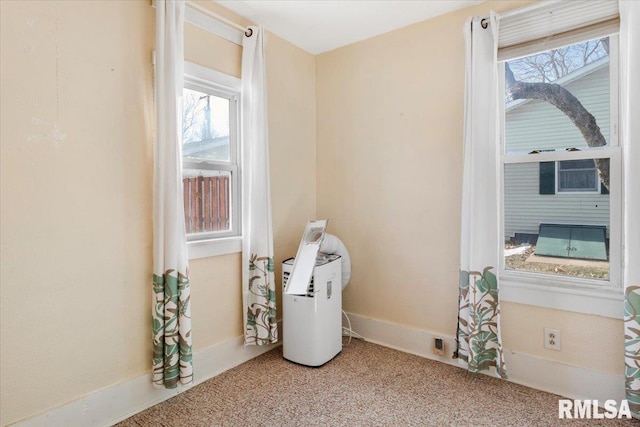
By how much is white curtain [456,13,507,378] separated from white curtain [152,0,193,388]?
1738mm

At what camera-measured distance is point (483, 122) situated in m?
2.17

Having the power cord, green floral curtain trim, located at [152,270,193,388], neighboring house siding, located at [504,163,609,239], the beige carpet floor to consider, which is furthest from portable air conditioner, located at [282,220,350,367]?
neighboring house siding, located at [504,163,609,239]

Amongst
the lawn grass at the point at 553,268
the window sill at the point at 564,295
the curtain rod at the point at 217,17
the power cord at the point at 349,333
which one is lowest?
the power cord at the point at 349,333

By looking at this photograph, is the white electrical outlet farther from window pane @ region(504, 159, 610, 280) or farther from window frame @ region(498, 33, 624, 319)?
window pane @ region(504, 159, 610, 280)

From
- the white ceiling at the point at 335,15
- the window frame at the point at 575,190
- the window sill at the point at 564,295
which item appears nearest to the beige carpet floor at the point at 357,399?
the window sill at the point at 564,295

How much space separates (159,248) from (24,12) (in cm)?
123

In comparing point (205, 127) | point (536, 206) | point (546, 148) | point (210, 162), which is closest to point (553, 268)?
point (536, 206)

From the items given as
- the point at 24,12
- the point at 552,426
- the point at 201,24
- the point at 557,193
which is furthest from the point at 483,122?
the point at 24,12

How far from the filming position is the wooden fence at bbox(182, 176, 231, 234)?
89.0 inches

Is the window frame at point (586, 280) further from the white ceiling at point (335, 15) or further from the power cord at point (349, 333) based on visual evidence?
the power cord at point (349, 333)

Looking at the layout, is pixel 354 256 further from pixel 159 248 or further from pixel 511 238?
pixel 159 248

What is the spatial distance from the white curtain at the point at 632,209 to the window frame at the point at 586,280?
15 centimetres

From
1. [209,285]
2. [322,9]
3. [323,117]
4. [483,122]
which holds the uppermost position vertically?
[322,9]

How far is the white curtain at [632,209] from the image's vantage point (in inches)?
68.3
